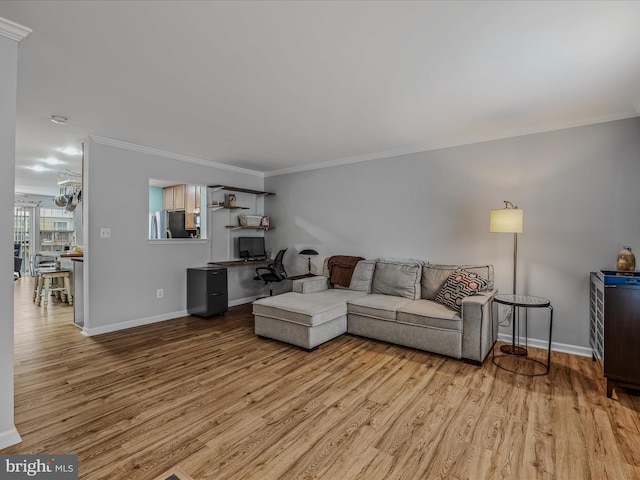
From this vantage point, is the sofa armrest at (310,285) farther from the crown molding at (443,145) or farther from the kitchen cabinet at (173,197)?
the kitchen cabinet at (173,197)

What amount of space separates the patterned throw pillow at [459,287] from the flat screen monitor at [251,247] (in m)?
3.33

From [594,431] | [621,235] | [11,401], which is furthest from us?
[621,235]

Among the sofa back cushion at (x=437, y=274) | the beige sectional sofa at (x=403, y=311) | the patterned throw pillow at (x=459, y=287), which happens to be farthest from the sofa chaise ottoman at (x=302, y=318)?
the patterned throw pillow at (x=459, y=287)

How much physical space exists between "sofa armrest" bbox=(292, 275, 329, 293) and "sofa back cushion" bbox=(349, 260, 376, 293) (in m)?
0.41

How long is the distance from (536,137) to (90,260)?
533 centimetres

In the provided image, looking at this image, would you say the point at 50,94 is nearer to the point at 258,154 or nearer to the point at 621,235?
the point at 258,154

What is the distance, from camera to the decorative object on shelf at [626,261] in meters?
2.87

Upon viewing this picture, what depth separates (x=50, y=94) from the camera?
8.89 feet

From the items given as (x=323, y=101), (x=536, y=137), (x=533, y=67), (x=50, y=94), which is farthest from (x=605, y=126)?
(x=50, y=94)

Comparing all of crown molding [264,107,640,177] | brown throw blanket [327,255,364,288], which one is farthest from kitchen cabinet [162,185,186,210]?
brown throw blanket [327,255,364,288]

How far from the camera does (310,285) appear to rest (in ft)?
14.3

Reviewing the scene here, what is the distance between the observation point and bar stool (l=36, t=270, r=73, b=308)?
5.44m

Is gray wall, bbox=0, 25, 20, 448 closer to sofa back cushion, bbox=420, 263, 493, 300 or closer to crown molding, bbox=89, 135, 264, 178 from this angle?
crown molding, bbox=89, 135, 264, 178

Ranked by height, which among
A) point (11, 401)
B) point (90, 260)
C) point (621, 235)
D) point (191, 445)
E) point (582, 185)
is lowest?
point (191, 445)
